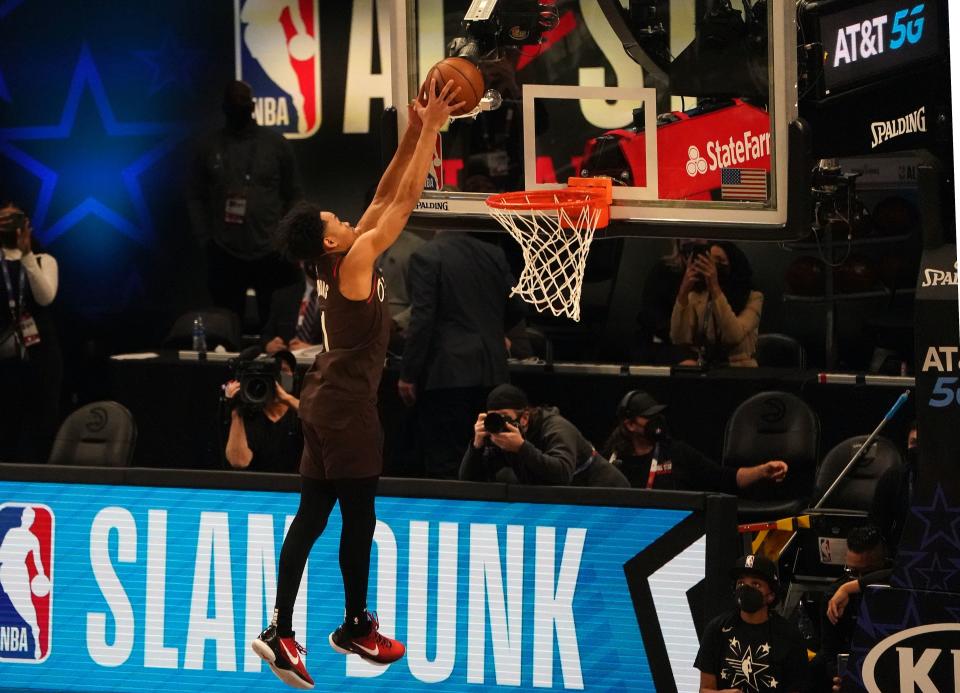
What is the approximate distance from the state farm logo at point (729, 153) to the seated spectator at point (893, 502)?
2042 mm

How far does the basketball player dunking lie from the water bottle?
16.5 feet

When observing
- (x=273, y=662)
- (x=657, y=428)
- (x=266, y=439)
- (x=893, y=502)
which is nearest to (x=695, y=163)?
(x=893, y=502)

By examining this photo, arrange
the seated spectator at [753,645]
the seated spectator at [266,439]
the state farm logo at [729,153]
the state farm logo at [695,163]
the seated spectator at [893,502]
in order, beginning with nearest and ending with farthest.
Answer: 1. the state farm logo at [729,153]
2. the state farm logo at [695,163]
3. the seated spectator at [753,645]
4. the seated spectator at [893,502]
5. the seated spectator at [266,439]

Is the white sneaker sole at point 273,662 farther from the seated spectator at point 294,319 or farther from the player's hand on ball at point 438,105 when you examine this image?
the seated spectator at point 294,319

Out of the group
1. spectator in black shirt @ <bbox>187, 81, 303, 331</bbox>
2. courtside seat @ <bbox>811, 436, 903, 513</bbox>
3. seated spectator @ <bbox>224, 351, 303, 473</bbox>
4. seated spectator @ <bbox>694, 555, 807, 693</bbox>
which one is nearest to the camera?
seated spectator @ <bbox>694, 555, 807, 693</bbox>

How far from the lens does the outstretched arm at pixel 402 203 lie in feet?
23.1

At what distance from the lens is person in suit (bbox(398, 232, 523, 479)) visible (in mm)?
10469

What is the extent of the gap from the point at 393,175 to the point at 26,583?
149 inches

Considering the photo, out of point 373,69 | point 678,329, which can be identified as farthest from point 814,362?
point 373,69

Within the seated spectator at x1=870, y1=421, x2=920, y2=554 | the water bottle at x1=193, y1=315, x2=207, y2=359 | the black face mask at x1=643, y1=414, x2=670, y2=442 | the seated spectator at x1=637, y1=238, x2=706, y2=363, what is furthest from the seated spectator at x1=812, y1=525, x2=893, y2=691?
the water bottle at x1=193, y1=315, x2=207, y2=359

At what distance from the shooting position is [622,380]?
11.2 metres

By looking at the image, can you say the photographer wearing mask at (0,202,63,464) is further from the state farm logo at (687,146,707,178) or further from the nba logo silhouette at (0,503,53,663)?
the state farm logo at (687,146,707,178)

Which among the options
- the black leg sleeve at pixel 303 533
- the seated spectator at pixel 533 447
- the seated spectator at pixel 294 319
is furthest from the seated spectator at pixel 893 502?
the seated spectator at pixel 294 319

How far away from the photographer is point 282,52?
14.7 meters
